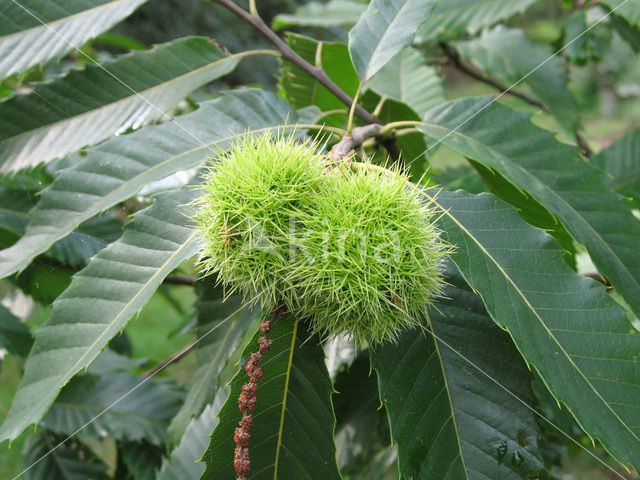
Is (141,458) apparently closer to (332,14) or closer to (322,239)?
(322,239)

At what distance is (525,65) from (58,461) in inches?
88.4

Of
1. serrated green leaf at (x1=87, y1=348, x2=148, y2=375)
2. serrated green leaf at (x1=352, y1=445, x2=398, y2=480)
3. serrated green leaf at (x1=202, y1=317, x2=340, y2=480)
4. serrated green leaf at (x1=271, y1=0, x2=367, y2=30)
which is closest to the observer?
serrated green leaf at (x1=202, y1=317, x2=340, y2=480)

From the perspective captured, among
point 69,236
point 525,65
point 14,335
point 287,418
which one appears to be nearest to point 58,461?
point 14,335

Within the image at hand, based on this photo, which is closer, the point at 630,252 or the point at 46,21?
the point at 630,252

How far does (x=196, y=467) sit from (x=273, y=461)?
1.57 ft

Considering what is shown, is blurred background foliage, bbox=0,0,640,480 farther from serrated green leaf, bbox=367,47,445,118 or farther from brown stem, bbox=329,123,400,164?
brown stem, bbox=329,123,400,164

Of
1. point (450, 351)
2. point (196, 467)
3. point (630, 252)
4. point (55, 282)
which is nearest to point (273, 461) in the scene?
point (450, 351)

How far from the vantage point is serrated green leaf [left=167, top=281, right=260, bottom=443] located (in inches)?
41.2

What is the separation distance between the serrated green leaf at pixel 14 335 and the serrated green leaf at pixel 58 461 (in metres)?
0.36

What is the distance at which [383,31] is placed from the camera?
1062mm

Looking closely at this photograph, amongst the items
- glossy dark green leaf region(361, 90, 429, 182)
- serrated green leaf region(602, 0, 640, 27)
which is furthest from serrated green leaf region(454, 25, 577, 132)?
glossy dark green leaf region(361, 90, 429, 182)

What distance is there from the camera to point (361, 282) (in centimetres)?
68

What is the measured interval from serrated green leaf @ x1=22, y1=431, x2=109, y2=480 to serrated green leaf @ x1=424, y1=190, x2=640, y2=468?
4.46ft

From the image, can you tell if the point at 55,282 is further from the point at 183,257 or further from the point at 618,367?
the point at 618,367
